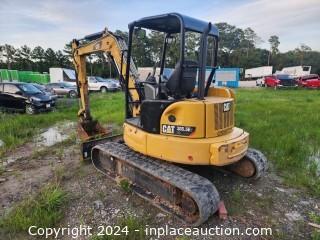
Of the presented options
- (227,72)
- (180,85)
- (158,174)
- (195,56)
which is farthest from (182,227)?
(227,72)

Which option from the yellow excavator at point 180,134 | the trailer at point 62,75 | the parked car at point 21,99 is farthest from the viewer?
the trailer at point 62,75

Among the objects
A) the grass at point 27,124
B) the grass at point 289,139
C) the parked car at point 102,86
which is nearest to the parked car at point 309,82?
the grass at point 289,139

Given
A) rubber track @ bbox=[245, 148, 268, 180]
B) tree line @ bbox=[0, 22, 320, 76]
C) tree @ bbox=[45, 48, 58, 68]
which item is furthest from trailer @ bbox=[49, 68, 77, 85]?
tree @ bbox=[45, 48, 58, 68]

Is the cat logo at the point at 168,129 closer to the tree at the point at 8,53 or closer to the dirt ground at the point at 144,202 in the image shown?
the dirt ground at the point at 144,202

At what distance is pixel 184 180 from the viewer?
3.84 m

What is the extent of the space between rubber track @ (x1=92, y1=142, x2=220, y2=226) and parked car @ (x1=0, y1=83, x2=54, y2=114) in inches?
389

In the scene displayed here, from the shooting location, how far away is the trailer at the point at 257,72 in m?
49.8

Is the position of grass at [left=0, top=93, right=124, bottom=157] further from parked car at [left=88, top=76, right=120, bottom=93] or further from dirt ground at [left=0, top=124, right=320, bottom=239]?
parked car at [left=88, top=76, right=120, bottom=93]

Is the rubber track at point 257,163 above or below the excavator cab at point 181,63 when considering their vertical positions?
below

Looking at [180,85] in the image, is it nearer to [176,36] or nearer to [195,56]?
[195,56]

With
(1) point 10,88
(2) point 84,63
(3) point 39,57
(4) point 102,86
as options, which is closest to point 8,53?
(3) point 39,57

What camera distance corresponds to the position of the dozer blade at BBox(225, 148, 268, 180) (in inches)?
194

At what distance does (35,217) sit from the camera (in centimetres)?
387

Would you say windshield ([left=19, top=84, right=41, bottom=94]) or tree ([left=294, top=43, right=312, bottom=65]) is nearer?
windshield ([left=19, top=84, right=41, bottom=94])
